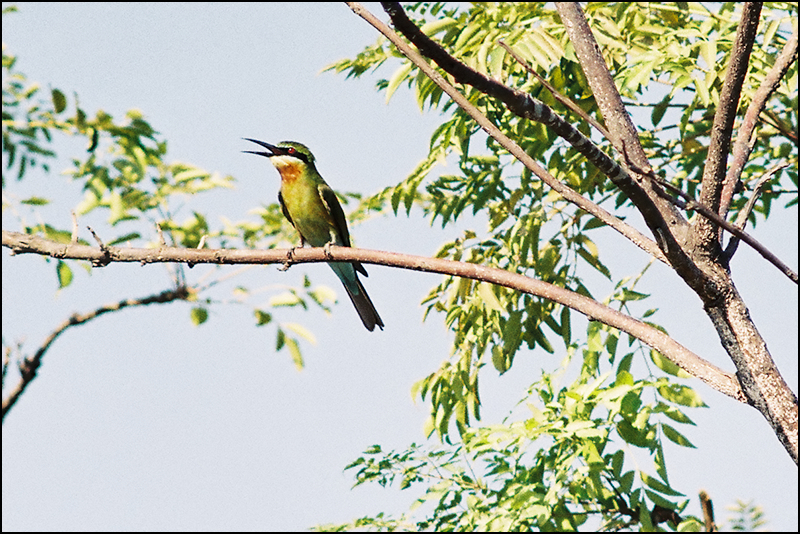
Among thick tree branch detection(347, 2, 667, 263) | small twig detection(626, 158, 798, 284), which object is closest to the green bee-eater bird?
thick tree branch detection(347, 2, 667, 263)

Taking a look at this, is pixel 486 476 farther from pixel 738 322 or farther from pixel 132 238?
pixel 132 238

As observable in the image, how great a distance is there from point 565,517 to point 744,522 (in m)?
4.65

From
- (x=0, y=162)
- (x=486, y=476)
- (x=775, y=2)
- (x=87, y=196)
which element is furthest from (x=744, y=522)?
(x=0, y=162)

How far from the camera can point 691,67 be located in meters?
3.29

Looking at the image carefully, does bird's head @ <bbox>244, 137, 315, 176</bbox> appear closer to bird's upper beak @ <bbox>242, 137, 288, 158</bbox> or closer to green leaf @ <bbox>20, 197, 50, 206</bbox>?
bird's upper beak @ <bbox>242, 137, 288, 158</bbox>

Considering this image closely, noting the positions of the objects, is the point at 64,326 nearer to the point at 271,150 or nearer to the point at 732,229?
the point at 271,150

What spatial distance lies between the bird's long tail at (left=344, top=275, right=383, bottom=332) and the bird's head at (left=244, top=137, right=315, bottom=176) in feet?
3.74

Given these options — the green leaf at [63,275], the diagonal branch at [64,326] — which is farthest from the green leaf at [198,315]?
the green leaf at [63,275]

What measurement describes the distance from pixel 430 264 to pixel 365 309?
2.20m

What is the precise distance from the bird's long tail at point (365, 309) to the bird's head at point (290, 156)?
3.74 feet

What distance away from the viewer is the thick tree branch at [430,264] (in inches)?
83.8

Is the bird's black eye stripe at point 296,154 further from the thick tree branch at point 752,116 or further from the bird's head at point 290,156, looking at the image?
the thick tree branch at point 752,116

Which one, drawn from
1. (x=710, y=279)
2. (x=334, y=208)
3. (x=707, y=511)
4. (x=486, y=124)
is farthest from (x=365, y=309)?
(x=710, y=279)

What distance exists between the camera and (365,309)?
452cm
